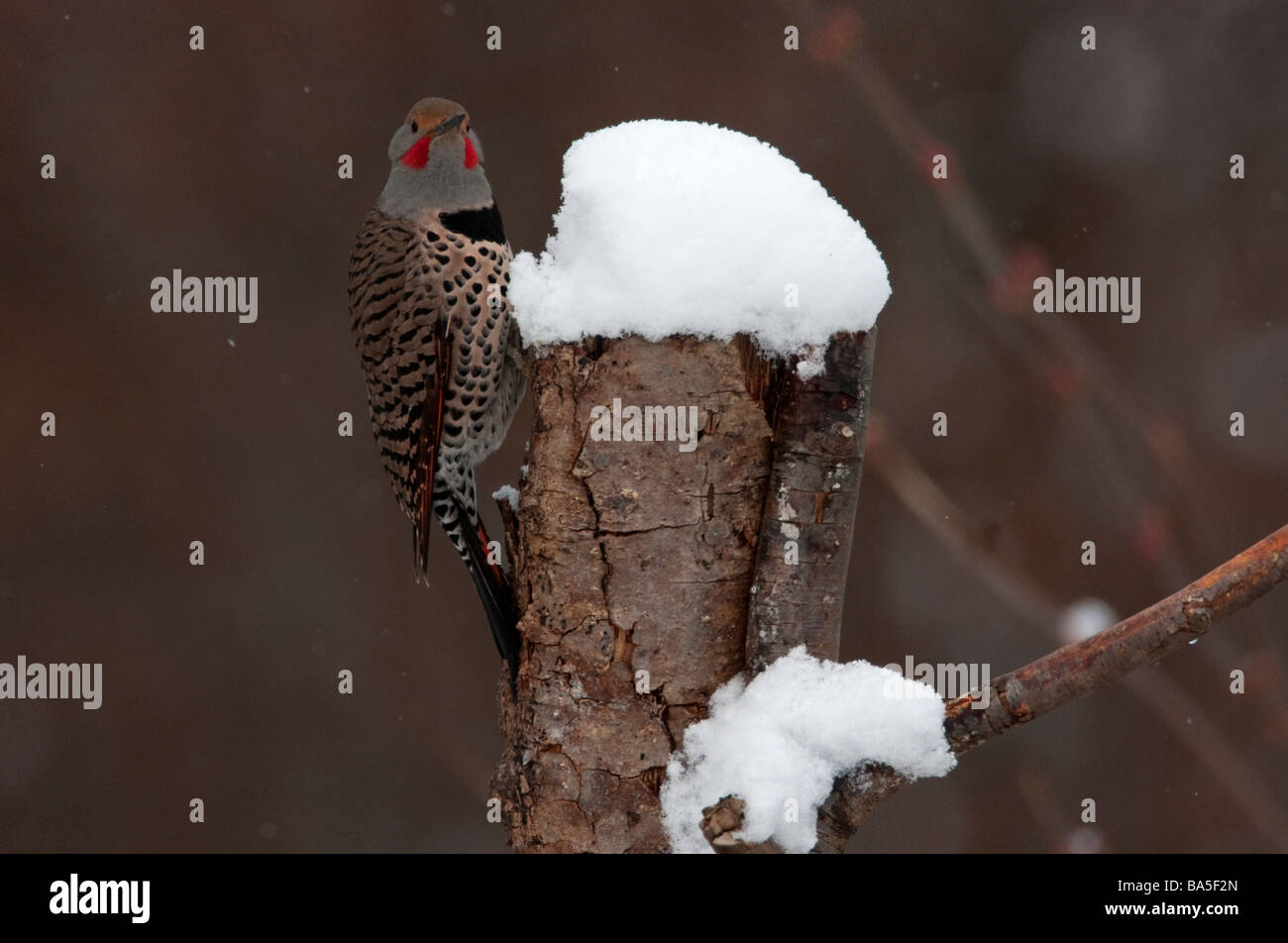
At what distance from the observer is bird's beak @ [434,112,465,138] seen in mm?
2668

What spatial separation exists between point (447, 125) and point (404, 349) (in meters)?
0.48

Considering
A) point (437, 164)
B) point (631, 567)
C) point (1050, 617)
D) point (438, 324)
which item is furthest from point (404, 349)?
point (1050, 617)

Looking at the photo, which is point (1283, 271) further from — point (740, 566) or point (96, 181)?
point (96, 181)

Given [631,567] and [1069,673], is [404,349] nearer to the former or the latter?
[631,567]

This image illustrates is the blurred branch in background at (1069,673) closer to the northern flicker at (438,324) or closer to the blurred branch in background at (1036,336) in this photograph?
the northern flicker at (438,324)

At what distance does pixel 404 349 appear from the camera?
8.83ft

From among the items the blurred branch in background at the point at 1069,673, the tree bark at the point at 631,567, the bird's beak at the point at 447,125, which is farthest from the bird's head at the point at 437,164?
the blurred branch in background at the point at 1069,673

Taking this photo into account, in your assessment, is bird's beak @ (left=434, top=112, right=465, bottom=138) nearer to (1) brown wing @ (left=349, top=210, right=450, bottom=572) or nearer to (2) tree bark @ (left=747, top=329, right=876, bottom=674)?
(1) brown wing @ (left=349, top=210, right=450, bottom=572)

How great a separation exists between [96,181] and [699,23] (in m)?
1.95

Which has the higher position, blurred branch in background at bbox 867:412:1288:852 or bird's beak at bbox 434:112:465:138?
bird's beak at bbox 434:112:465:138

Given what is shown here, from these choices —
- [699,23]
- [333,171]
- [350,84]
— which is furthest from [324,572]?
[699,23]

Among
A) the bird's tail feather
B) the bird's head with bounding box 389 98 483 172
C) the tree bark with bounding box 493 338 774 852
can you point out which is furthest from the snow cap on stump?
the bird's head with bounding box 389 98 483 172

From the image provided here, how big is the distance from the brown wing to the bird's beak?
21cm

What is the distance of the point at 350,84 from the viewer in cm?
399
